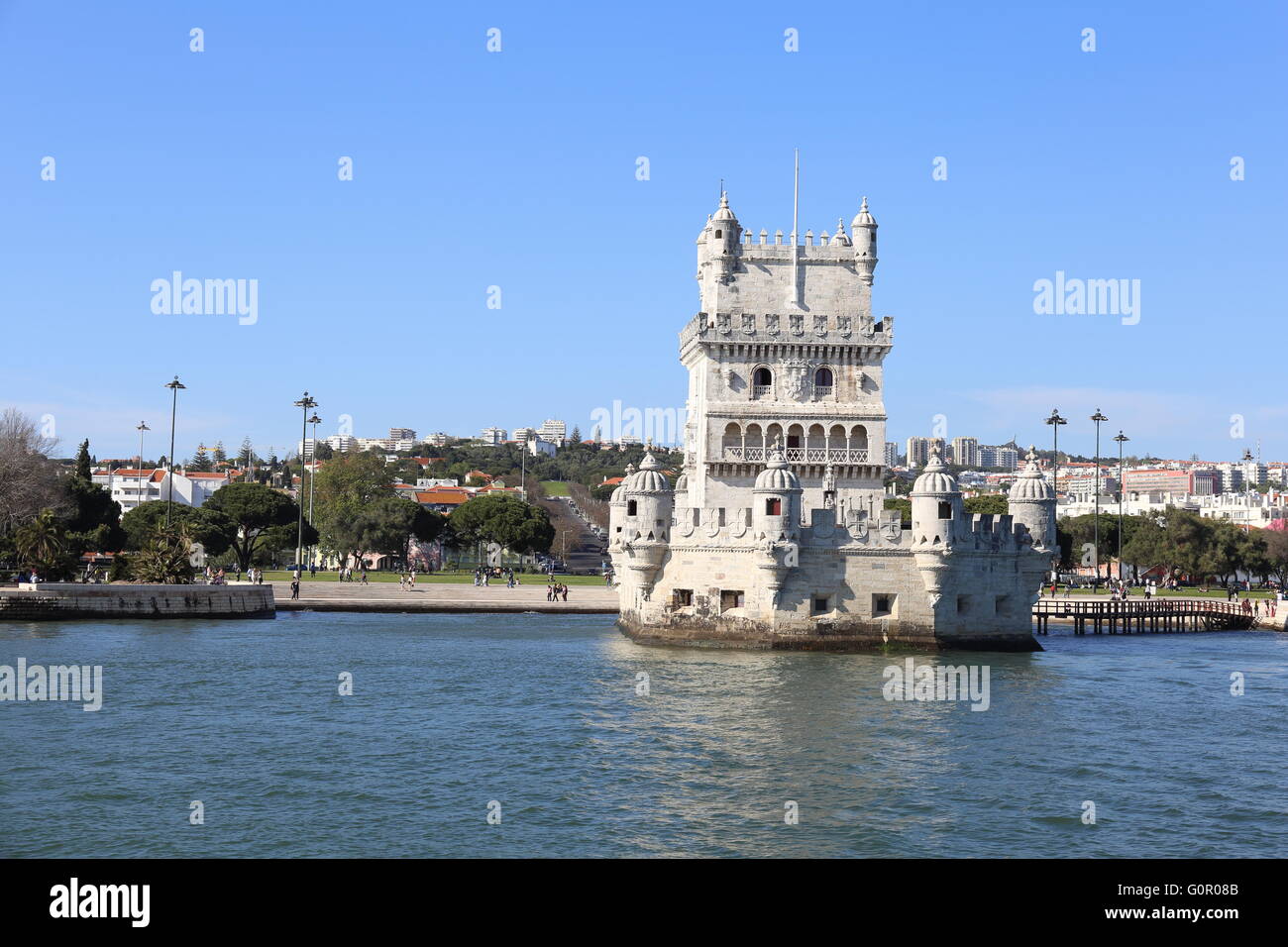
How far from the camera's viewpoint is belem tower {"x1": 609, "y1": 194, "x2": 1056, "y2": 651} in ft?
160

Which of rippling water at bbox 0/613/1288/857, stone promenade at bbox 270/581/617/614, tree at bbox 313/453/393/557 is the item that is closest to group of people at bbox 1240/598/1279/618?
rippling water at bbox 0/613/1288/857

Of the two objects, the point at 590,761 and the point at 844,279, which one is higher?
the point at 844,279

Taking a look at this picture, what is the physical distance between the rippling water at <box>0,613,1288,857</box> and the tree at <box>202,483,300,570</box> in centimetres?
5349

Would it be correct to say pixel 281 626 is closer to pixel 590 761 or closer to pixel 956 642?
pixel 956 642

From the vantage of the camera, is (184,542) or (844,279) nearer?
(844,279)

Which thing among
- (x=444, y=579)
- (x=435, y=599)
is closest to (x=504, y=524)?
(x=444, y=579)

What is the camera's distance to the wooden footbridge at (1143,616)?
225 feet

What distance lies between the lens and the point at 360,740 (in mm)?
30656

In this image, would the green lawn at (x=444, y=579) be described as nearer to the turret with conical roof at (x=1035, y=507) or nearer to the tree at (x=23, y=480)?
the tree at (x=23, y=480)

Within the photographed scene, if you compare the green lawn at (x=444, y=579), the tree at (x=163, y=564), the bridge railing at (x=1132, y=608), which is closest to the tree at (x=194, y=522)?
the green lawn at (x=444, y=579)

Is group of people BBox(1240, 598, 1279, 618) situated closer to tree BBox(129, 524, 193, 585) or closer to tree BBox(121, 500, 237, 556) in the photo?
tree BBox(129, 524, 193, 585)

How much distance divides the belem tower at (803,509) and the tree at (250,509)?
48487mm
